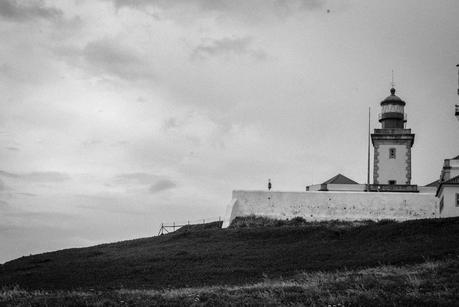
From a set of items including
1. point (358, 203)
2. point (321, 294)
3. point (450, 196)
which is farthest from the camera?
point (358, 203)

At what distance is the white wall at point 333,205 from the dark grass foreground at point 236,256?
3222mm

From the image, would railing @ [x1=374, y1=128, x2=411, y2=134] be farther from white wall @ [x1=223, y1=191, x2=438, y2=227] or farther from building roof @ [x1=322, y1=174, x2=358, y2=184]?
white wall @ [x1=223, y1=191, x2=438, y2=227]

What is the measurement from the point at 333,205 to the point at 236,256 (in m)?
15.2

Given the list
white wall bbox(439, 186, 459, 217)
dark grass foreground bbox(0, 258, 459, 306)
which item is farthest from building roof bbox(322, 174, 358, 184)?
dark grass foreground bbox(0, 258, 459, 306)

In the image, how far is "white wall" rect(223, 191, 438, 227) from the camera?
45281 millimetres

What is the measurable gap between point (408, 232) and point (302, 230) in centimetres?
690

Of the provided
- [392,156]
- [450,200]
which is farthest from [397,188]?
[450,200]

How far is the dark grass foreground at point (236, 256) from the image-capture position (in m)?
26.9

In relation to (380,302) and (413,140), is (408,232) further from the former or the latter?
(413,140)

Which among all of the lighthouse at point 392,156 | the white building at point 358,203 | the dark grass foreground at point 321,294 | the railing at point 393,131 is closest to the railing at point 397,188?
the white building at point 358,203

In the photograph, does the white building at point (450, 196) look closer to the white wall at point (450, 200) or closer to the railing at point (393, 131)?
the white wall at point (450, 200)

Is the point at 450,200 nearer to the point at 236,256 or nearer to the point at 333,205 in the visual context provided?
the point at 333,205

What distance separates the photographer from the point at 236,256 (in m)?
32.7

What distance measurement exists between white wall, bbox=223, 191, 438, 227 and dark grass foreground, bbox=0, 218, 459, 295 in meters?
3.22
